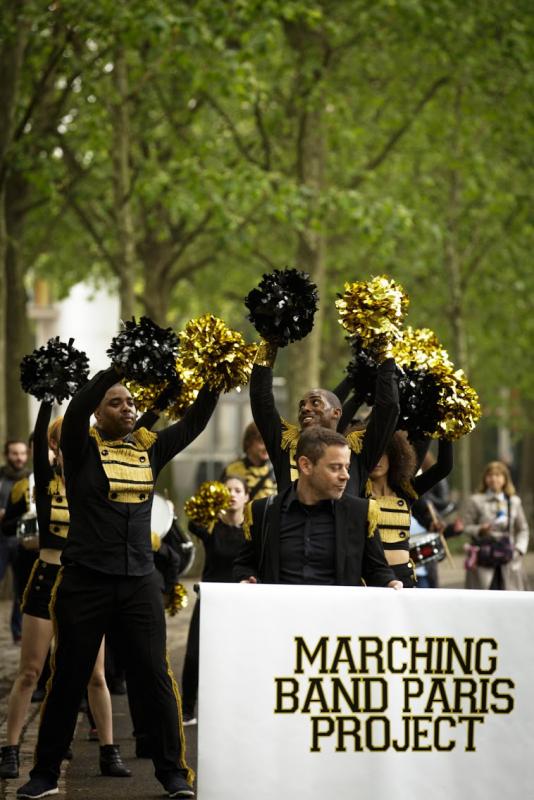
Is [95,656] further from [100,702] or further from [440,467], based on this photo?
[440,467]

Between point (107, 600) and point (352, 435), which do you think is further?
point (352, 435)

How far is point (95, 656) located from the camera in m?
7.43

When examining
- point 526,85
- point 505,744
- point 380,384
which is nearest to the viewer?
point 505,744

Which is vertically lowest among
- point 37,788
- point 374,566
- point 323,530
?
point 37,788

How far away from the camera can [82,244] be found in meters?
30.2

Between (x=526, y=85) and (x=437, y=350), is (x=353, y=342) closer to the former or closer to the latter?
(x=437, y=350)

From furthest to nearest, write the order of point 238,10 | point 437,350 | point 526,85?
point 526,85
point 238,10
point 437,350

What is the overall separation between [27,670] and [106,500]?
131 centimetres

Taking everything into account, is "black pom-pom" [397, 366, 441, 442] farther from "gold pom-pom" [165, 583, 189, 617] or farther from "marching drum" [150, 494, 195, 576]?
"marching drum" [150, 494, 195, 576]

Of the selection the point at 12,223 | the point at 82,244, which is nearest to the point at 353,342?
the point at 12,223

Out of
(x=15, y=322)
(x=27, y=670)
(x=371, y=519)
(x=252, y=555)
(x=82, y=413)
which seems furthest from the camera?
(x=15, y=322)

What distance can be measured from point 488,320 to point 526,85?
37.8 ft

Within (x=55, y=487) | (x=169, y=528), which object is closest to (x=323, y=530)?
(x=55, y=487)

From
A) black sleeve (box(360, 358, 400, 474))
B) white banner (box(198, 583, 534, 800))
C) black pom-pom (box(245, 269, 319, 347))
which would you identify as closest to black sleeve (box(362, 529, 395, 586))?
white banner (box(198, 583, 534, 800))
